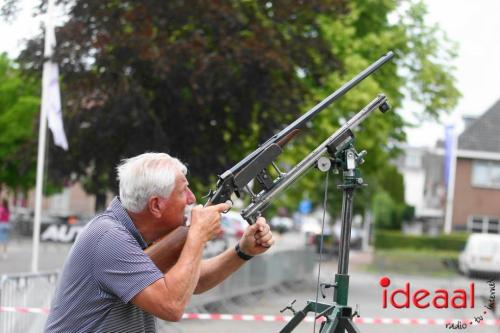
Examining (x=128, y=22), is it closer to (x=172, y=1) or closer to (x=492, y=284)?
(x=172, y=1)

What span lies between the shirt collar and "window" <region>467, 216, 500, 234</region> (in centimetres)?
4687

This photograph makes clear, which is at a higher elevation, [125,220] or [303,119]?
[303,119]

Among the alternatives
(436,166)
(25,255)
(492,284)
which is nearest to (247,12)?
(492,284)

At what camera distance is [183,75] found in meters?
13.1

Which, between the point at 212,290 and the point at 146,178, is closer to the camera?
the point at 146,178

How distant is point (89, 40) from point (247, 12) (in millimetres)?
2585

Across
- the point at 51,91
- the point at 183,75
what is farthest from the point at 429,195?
the point at 51,91

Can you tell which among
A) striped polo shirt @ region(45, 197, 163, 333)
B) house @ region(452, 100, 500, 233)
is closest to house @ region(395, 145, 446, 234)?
house @ region(452, 100, 500, 233)

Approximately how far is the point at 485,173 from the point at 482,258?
23.7m

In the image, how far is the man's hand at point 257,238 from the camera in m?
3.57

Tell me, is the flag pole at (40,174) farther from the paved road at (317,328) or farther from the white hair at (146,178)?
the white hair at (146,178)

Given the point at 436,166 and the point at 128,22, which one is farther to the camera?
the point at 436,166

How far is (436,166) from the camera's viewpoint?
7194cm

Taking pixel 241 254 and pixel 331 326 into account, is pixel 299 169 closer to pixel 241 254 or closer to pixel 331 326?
pixel 241 254
